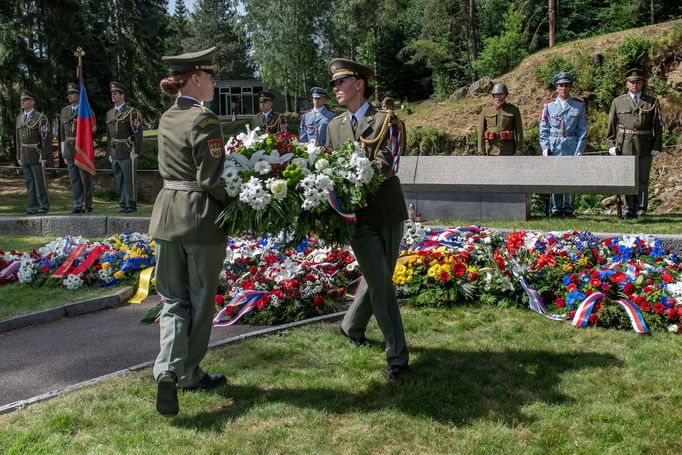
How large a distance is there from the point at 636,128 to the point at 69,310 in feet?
28.3

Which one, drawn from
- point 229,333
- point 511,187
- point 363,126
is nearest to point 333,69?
point 363,126

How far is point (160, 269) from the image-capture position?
4406 millimetres

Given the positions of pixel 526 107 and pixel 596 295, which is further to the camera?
pixel 526 107

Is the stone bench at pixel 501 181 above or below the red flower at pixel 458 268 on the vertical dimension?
above

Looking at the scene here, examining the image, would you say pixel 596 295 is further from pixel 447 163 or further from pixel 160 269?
pixel 447 163

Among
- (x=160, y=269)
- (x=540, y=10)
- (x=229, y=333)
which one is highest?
(x=540, y=10)

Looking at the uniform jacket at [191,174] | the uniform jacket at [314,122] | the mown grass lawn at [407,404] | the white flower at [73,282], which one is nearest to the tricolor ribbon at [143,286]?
the white flower at [73,282]

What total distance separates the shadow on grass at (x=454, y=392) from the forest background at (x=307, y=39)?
21.1 meters

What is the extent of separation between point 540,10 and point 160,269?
34.8 meters

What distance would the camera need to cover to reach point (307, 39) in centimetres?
4678

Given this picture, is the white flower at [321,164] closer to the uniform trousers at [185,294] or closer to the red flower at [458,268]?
the uniform trousers at [185,294]

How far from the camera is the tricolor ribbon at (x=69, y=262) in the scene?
317 inches

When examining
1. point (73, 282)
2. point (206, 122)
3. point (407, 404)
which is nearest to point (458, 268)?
point (407, 404)

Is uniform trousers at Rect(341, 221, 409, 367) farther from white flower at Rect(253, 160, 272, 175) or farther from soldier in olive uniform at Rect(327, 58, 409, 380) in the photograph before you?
white flower at Rect(253, 160, 272, 175)
